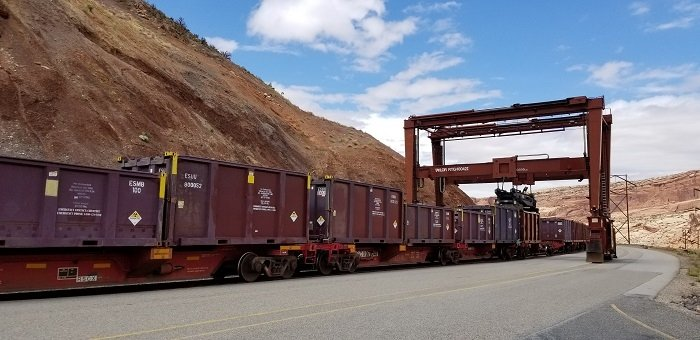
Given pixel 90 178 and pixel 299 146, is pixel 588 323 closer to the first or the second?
pixel 90 178

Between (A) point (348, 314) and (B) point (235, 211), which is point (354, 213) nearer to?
(B) point (235, 211)

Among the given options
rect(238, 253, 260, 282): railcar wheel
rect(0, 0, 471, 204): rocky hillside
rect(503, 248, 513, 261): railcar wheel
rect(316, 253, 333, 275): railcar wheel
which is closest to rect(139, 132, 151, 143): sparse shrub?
rect(0, 0, 471, 204): rocky hillside

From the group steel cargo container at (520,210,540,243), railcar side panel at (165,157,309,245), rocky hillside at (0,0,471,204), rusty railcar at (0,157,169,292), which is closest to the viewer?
rusty railcar at (0,157,169,292)

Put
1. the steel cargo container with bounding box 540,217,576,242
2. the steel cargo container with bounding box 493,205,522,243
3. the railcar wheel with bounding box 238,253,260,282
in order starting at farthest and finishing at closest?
the steel cargo container with bounding box 540,217,576,242 < the steel cargo container with bounding box 493,205,522,243 < the railcar wheel with bounding box 238,253,260,282

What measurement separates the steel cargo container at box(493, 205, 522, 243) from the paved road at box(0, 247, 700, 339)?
1668 centimetres

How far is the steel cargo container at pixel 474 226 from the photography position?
1038 inches

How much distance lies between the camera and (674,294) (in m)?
14.0

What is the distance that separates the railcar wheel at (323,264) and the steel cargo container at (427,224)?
5.06m

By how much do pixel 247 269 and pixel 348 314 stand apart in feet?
21.2

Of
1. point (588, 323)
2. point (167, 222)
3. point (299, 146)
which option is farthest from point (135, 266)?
point (299, 146)

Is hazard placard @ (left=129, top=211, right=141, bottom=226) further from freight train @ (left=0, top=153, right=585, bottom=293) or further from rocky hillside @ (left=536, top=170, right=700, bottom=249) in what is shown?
rocky hillside @ (left=536, top=170, right=700, bottom=249)

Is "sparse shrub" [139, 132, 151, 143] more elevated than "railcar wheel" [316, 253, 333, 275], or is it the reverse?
"sparse shrub" [139, 132, 151, 143]

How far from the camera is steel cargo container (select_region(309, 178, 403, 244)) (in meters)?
17.8

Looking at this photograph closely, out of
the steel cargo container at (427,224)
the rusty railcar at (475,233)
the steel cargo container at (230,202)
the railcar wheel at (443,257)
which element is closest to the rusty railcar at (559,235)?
the rusty railcar at (475,233)
